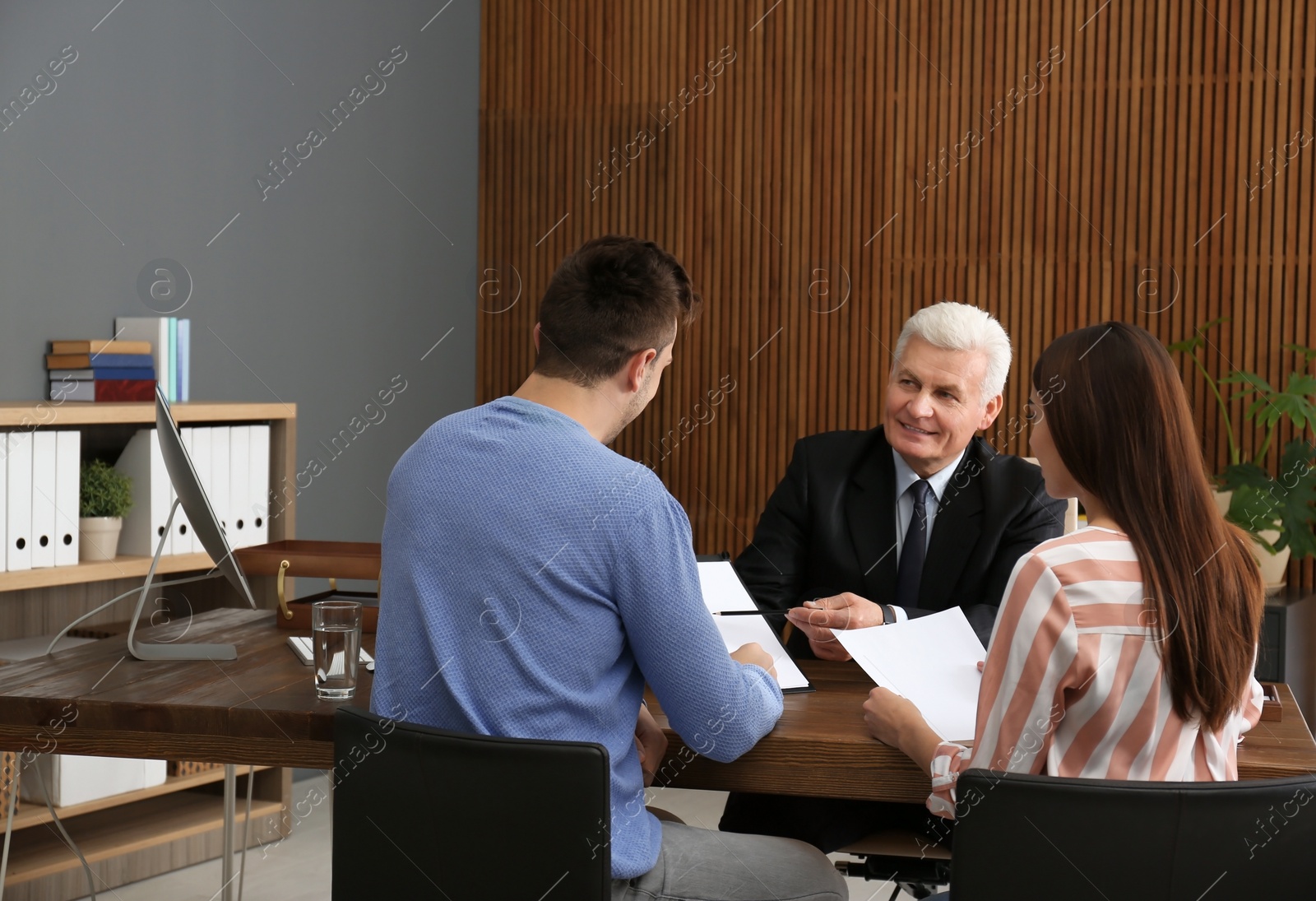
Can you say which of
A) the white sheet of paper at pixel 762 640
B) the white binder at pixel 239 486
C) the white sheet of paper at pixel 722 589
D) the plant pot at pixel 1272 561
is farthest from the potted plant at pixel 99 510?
the plant pot at pixel 1272 561

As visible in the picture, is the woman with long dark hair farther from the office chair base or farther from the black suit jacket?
the black suit jacket

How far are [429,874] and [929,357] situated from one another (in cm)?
174

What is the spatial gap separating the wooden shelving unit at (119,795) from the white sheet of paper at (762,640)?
86.1 inches

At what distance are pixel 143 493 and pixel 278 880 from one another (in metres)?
1.31

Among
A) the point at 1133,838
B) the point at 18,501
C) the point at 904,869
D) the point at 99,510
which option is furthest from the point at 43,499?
the point at 1133,838

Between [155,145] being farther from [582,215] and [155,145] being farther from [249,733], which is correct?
[249,733]

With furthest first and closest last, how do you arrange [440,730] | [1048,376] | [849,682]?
[849,682]
[1048,376]
[440,730]

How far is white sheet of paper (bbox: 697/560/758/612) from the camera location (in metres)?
2.32

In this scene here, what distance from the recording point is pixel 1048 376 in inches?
64.9

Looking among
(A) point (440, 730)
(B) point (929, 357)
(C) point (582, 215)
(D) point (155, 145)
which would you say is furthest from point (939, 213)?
(A) point (440, 730)

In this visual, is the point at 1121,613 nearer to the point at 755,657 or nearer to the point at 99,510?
the point at 755,657

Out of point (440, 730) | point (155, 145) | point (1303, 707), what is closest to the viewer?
point (440, 730)

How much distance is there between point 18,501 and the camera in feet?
11.0

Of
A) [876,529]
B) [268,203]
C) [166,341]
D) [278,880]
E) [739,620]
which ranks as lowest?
[278,880]
